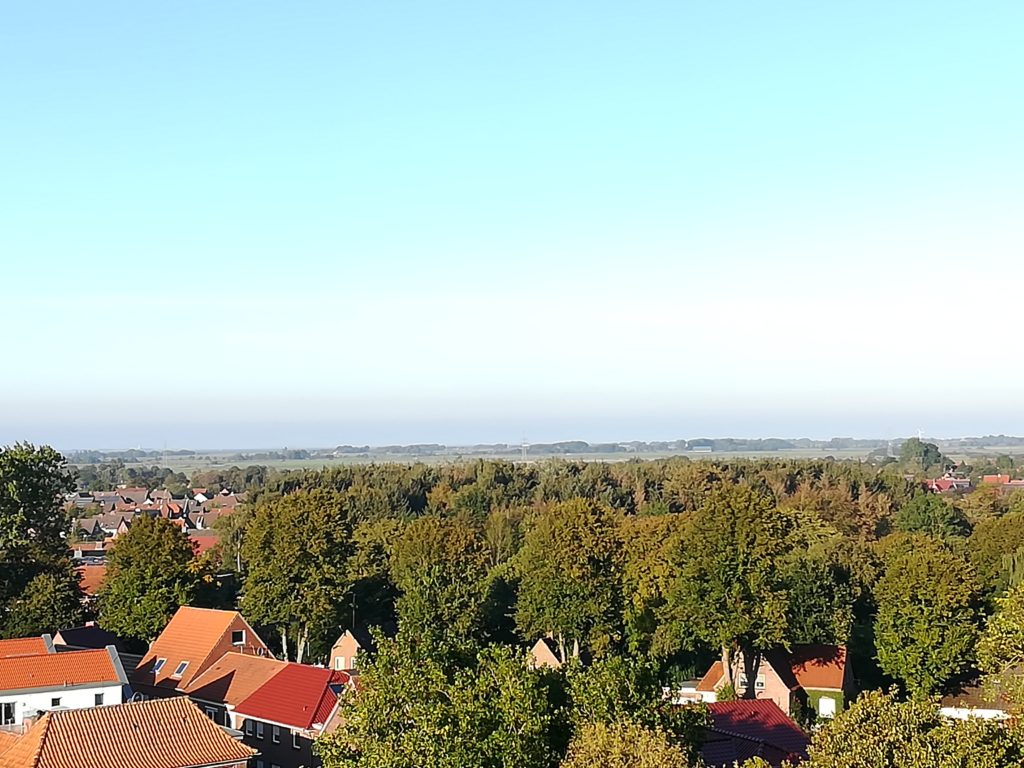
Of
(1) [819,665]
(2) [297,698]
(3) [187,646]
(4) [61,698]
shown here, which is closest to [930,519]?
(1) [819,665]

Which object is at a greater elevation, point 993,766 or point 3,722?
point 993,766

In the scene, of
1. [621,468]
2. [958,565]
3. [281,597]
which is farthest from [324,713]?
[621,468]

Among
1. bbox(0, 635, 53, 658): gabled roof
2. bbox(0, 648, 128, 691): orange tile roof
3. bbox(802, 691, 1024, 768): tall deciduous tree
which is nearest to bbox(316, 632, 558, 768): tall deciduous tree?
bbox(802, 691, 1024, 768): tall deciduous tree

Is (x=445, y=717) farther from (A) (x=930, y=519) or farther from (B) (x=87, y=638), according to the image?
(A) (x=930, y=519)

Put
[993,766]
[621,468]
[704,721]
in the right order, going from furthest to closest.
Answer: [621,468], [704,721], [993,766]

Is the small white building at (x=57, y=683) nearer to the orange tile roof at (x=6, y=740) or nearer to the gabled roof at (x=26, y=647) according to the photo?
the gabled roof at (x=26, y=647)

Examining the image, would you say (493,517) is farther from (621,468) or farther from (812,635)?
(621,468)

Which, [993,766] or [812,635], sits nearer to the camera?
[993,766]

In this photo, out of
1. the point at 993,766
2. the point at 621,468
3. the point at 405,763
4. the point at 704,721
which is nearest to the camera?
the point at 993,766
